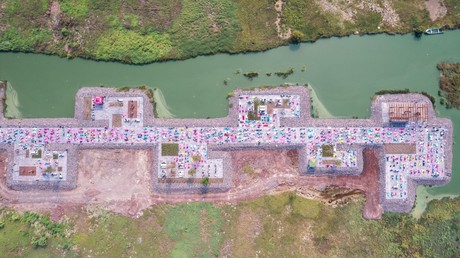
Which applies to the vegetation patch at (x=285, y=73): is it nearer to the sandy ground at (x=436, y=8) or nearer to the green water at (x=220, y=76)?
the green water at (x=220, y=76)

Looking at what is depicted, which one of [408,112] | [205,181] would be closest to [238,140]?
[205,181]

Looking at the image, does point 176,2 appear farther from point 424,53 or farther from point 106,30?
point 424,53

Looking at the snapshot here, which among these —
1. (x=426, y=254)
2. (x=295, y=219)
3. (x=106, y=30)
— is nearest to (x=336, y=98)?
(x=295, y=219)

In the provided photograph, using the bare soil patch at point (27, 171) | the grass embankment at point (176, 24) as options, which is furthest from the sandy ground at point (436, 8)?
the bare soil patch at point (27, 171)

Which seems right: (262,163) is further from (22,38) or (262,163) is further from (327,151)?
(22,38)

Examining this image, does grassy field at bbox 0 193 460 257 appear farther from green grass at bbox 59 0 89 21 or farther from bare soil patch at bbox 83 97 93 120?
green grass at bbox 59 0 89 21
